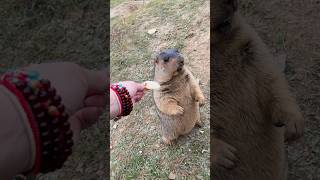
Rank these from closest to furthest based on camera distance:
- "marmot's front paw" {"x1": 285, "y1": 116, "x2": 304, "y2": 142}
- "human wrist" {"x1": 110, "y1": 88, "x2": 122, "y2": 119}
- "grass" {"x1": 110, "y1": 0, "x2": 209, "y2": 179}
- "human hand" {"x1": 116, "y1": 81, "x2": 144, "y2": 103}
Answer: "human wrist" {"x1": 110, "y1": 88, "x2": 122, "y2": 119}
"human hand" {"x1": 116, "y1": 81, "x2": 144, "y2": 103}
"marmot's front paw" {"x1": 285, "y1": 116, "x2": 304, "y2": 142}
"grass" {"x1": 110, "y1": 0, "x2": 209, "y2": 179}

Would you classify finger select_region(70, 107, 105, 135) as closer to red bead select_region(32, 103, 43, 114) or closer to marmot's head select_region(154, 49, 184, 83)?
red bead select_region(32, 103, 43, 114)

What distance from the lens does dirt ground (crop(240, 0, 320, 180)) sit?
4516 millimetres

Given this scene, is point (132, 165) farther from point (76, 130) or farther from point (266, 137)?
point (76, 130)

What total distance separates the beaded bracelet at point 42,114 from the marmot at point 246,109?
1709 millimetres

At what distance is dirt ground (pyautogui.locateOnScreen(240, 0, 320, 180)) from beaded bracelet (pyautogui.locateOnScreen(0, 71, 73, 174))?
3.37m

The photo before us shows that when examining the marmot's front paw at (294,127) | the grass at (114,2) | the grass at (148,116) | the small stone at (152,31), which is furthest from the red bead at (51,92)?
the grass at (114,2)

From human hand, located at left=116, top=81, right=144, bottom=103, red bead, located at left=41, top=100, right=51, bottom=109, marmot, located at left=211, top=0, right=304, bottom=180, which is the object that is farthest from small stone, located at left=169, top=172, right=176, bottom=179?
red bead, located at left=41, top=100, right=51, bottom=109

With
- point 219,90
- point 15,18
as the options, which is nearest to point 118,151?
point 219,90

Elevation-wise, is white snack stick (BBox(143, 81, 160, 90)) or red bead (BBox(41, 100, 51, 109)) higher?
red bead (BBox(41, 100, 51, 109))

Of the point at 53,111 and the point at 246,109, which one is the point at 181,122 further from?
the point at 53,111

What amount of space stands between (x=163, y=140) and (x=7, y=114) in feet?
12.2

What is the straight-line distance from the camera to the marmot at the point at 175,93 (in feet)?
13.5

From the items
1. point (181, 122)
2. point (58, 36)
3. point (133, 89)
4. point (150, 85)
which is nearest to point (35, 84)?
point (133, 89)

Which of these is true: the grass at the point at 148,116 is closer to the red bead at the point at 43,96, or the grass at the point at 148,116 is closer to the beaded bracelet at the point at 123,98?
the beaded bracelet at the point at 123,98
